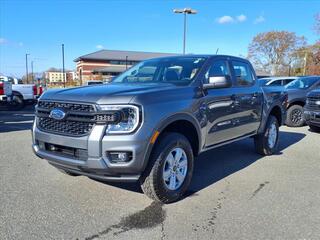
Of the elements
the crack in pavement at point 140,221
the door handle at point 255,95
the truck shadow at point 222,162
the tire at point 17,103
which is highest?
the door handle at point 255,95

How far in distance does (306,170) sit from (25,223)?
4533 mm

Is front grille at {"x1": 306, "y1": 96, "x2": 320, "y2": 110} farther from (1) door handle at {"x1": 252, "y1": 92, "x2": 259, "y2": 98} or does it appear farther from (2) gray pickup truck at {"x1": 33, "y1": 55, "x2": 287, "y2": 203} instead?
(2) gray pickup truck at {"x1": 33, "y1": 55, "x2": 287, "y2": 203}

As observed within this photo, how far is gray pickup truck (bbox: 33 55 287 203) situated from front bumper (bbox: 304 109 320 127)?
4.41m

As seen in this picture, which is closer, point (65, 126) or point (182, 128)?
point (65, 126)

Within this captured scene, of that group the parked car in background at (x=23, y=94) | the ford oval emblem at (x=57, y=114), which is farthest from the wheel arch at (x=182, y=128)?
the parked car in background at (x=23, y=94)

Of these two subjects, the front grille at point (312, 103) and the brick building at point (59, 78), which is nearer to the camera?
the front grille at point (312, 103)

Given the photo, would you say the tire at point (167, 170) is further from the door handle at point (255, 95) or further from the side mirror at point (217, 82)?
the door handle at point (255, 95)

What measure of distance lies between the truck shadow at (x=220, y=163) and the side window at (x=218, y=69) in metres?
1.55

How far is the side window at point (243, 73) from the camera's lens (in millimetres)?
5641

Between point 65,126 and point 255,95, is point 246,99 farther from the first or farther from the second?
point 65,126

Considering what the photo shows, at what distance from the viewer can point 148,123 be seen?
3641 mm

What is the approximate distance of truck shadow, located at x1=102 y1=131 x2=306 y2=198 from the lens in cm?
480

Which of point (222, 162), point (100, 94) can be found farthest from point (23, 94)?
point (100, 94)

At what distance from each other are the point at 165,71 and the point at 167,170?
65.3 inches
